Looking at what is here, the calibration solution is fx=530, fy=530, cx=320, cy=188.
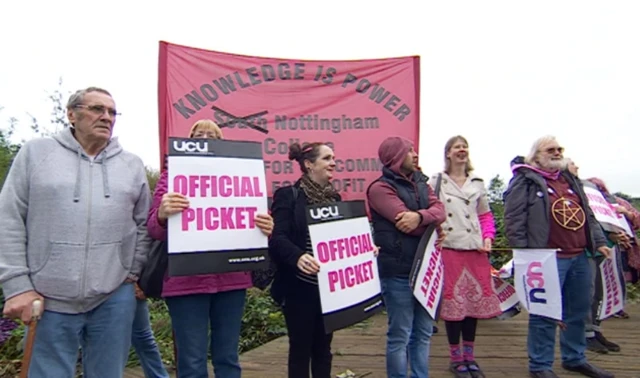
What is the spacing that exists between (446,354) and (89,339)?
131 inches

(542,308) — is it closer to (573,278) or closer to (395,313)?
(573,278)

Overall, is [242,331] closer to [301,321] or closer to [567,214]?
[301,321]

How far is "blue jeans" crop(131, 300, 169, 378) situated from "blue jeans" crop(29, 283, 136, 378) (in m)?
0.91

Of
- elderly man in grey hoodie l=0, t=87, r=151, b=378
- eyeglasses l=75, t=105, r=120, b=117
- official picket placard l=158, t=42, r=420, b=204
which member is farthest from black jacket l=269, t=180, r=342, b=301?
official picket placard l=158, t=42, r=420, b=204

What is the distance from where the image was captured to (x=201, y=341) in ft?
8.63

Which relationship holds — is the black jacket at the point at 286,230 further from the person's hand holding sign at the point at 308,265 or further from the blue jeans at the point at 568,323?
the blue jeans at the point at 568,323

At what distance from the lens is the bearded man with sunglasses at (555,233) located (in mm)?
3805

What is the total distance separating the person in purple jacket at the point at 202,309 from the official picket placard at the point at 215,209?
0.22 ft

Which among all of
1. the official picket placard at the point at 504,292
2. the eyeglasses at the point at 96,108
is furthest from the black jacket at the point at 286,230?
the official picket placard at the point at 504,292

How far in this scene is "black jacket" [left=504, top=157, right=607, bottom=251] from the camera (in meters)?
3.79

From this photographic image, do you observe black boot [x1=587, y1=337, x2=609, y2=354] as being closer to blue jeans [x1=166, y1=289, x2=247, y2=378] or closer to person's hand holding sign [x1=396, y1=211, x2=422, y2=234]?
person's hand holding sign [x1=396, y1=211, x2=422, y2=234]

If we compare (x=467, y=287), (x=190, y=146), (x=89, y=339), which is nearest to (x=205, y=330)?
(x=89, y=339)

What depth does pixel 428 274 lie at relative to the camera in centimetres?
326

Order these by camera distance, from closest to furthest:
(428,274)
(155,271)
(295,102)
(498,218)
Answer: (155,271)
(428,274)
(295,102)
(498,218)
